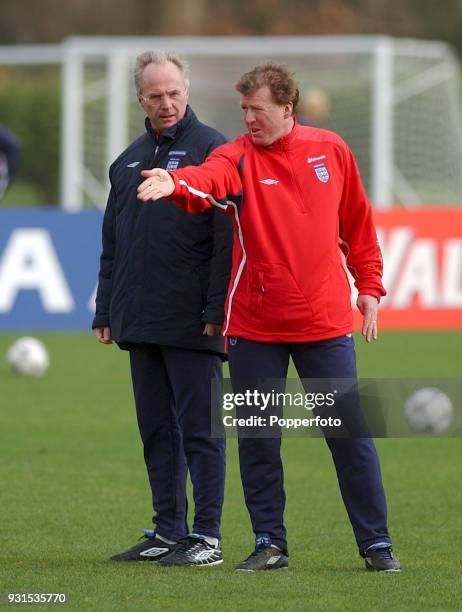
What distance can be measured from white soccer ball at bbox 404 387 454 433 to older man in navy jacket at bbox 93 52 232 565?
10.4ft

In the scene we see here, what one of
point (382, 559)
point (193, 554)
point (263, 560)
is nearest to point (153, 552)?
point (193, 554)

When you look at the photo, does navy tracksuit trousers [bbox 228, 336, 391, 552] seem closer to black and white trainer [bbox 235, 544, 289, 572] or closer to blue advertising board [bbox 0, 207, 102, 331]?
black and white trainer [bbox 235, 544, 289, 572]

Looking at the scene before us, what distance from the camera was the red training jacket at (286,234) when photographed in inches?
234

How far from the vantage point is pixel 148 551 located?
6.52m

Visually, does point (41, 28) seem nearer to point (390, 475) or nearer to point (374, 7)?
point (374, 7)

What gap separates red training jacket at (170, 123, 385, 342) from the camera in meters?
5.95

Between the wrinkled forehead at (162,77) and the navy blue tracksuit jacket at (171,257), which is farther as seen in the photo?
the navy blue tracksuit jacket at (171,257)

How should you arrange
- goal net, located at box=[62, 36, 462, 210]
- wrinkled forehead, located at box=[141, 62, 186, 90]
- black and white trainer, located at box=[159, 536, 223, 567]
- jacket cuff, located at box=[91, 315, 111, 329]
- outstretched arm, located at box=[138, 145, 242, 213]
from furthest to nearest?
1. goal net, located at box=[62, 36, 462, 210]
2. jacket cuff, located at box=[91, 315, 111, 329]
3. black and white trainer, located at box=[159, 536, 223, 567]
4. wrinkled forehead, located at box=[141, 62, 186, 90]
5. outstretched arm, located at box=[138, 145, 242, 213]

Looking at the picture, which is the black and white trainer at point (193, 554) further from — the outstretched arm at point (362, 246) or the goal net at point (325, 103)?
the goal net at point (325, 103)

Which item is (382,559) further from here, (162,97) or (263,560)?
(162,97)

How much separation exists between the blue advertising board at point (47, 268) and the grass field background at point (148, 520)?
9.68 feet

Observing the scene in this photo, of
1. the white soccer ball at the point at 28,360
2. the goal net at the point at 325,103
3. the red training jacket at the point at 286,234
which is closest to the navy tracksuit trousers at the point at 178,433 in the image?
the red training jacket at the point at 286,234
